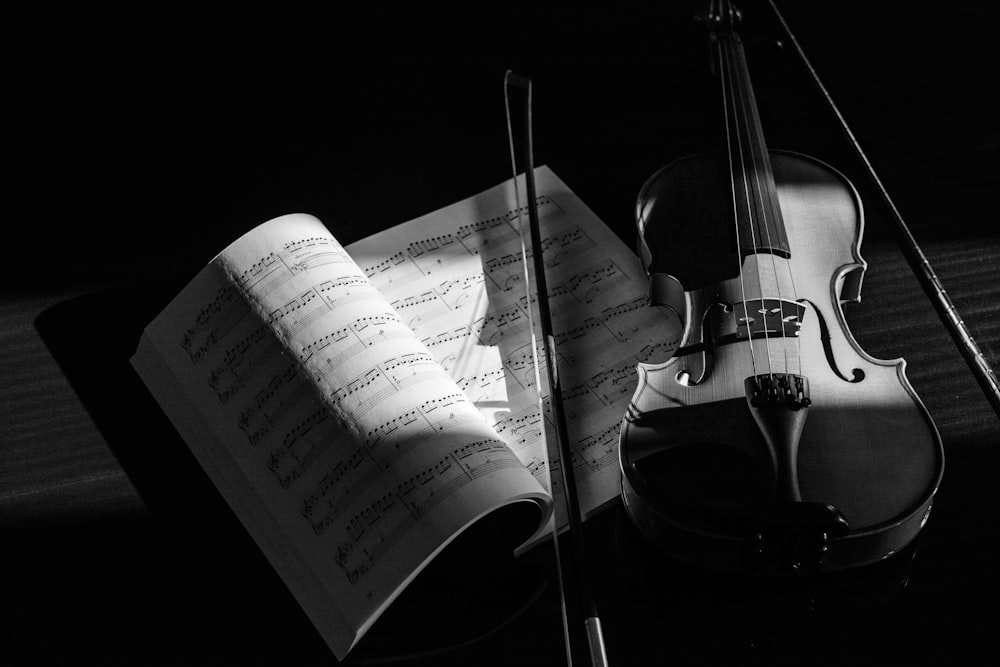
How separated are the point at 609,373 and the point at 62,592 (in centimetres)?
50

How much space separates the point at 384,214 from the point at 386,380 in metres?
0.33

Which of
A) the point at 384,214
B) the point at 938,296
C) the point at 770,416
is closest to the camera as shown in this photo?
the point at 770,416

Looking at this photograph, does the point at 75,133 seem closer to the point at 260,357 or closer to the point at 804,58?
the point at 260,357

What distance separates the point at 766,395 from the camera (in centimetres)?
79

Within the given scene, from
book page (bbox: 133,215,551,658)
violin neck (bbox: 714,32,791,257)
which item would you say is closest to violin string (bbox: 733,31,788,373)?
violin neck (bbox: 714,32,791,257)

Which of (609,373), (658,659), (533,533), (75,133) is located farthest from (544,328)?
(75,133)

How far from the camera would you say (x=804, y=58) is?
125 cm

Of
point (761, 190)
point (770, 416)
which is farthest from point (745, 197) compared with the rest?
point (770, 416)

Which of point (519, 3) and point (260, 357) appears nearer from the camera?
point (260, 357)

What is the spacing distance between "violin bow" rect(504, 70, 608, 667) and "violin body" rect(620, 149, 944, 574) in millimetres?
48

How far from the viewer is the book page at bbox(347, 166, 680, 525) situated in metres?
0.92

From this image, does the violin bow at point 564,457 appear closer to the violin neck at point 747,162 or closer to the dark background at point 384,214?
the dark background at point 384,214

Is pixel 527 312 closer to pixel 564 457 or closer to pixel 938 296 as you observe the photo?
pixel 564 457

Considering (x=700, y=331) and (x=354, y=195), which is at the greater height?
(x=354, y=195)
